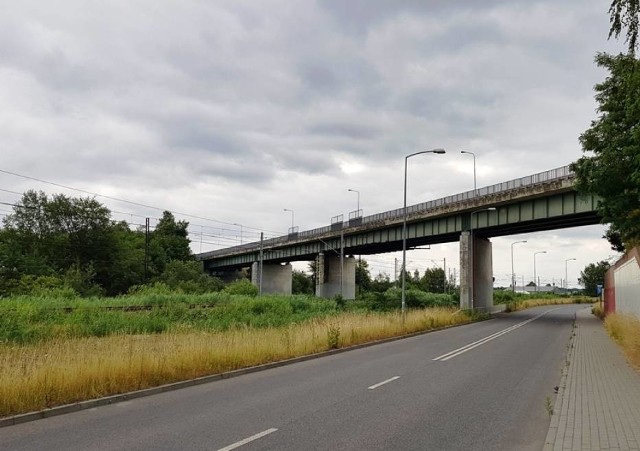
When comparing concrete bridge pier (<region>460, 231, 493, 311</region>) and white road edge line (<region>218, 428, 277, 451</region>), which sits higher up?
concrete bridge pier (<region>460, 231, 493, 311</region>)

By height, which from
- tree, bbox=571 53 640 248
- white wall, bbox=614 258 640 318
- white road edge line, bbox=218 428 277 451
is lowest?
white road edge line, bbox=218 428 277 451

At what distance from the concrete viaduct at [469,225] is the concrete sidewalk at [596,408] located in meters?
20.9

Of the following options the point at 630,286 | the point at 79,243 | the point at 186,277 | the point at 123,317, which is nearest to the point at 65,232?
the point at 79,243

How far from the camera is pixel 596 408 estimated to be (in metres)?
9.17

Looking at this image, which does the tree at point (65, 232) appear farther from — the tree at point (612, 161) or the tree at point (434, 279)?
the tree at point (434, 279)

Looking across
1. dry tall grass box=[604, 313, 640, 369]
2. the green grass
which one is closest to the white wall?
dry tall grass box=[604, 313, 640, 369]

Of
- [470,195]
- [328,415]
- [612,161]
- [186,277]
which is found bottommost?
[328,415]

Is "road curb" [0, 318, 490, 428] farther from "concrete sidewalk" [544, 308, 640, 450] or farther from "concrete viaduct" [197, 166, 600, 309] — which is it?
"concrete viaduct" [197, 166, 600, 309]

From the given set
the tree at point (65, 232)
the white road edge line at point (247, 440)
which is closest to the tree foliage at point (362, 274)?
the tree at point (65, 232)

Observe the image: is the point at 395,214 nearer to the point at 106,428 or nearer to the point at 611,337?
the point at 611,337

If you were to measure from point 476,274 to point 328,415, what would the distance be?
43.9 meters

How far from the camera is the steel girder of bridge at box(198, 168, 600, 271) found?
1478 inches

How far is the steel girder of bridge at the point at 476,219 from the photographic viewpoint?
3753 cm

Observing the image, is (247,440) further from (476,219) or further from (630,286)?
(476,219)
